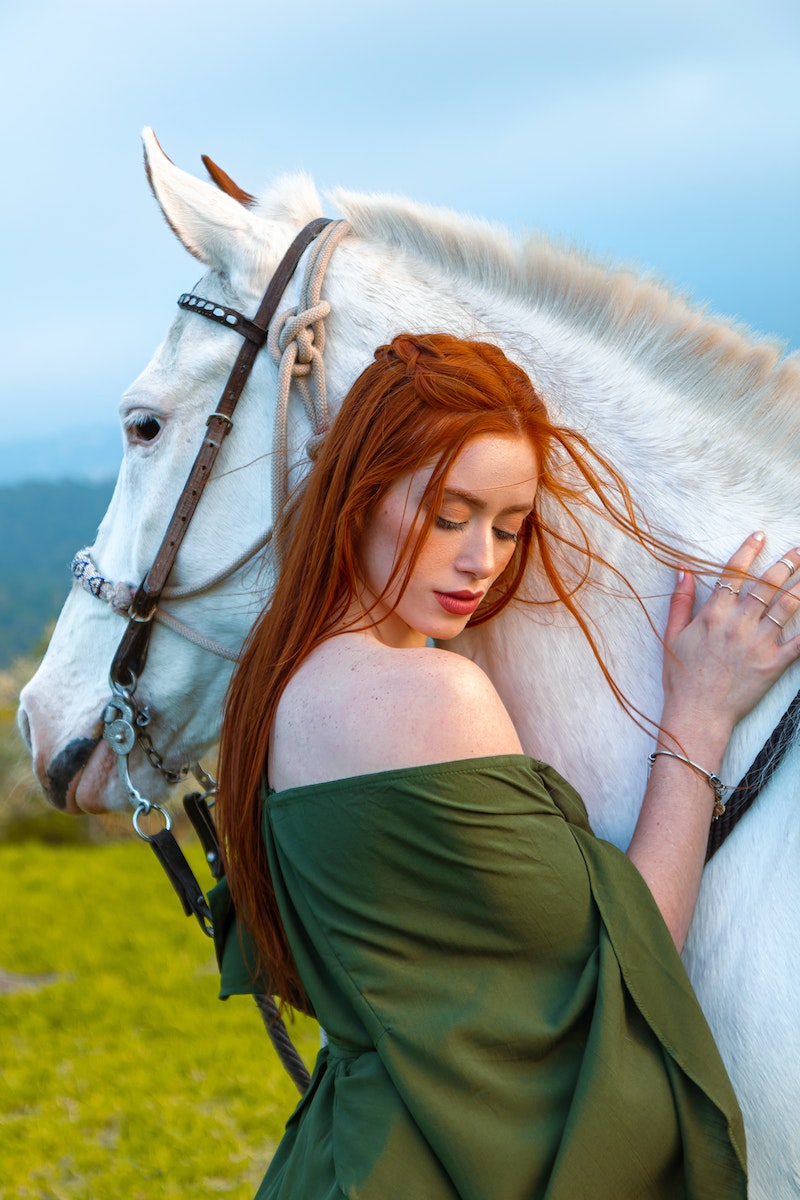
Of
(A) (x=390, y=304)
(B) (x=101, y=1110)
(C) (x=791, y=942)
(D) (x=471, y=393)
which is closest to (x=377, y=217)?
(A) (x=390, y=304)

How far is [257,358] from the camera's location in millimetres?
2113

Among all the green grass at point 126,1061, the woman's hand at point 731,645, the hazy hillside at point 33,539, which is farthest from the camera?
the hazy hillside at point 33,539

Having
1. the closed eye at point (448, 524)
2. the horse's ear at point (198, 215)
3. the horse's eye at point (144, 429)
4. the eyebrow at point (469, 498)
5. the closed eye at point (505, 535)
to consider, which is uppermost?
the horse's ear at point (198, 215)

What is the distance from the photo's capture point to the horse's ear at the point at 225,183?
2531 millimetres

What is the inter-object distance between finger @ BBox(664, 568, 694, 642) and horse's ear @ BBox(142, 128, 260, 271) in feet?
3.64

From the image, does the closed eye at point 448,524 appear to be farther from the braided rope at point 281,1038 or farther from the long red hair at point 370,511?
the braided rope at point 281,1038

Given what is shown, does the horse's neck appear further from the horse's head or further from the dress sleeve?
the dress sleeve

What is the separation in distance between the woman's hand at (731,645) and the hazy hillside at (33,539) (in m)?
55.9

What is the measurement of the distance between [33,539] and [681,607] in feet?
258

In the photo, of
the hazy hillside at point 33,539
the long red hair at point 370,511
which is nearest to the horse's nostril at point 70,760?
the long red hair at point 370,511

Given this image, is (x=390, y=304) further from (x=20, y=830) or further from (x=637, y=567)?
(x=20, y=830)

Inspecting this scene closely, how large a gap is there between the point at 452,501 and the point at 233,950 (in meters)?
1.08

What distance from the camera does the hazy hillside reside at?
59719 millimetres

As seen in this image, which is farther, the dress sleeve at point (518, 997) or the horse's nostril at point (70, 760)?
the horse's nostril at point (70, 760)
